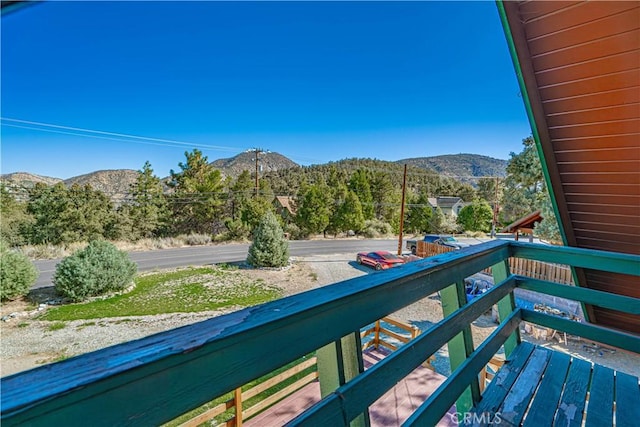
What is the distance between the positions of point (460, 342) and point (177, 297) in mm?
6912

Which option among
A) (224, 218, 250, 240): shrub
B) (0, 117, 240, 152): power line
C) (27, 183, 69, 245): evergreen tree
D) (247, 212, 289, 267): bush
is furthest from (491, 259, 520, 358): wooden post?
(0, 117, 240, 152): power line

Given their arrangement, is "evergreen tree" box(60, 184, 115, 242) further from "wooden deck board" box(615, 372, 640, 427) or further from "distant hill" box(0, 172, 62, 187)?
"wooden deck board" box(615, 372, 640, 427)

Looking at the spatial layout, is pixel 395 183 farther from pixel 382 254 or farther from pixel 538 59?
pixel 538 59

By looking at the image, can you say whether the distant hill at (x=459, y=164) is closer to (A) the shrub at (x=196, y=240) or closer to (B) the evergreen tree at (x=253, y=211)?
(B) the evergreen tree at (x=253, y=211)

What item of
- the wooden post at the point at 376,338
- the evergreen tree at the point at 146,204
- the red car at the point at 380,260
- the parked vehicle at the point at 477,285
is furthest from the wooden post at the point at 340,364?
the evergreen tree at the point at 146,204

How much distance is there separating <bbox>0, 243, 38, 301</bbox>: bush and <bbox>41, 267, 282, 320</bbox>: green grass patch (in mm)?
1190

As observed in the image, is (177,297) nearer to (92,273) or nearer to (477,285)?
(92,273)

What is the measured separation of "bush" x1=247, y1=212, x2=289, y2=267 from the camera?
9.17 metres

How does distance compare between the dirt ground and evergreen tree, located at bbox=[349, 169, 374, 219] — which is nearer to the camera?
the dirt ground

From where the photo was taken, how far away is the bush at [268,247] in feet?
30.1

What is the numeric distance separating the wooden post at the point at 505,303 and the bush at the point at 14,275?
8.82 m

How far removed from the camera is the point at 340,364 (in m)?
0.53

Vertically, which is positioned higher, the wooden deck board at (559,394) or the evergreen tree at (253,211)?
the evergreen tree at (253,211)

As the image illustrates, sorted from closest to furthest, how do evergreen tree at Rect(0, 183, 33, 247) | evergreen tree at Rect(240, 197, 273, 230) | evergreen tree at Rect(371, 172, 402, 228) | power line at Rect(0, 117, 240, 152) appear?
evergreen tree at Rect(0, 183, 33, 247)
power line at Rect(0, 117, 240, 152)
evergreen tree at Rect(240, 197, 273, 230)
evergreen tree at Rect(371, 172, 402, 228)
